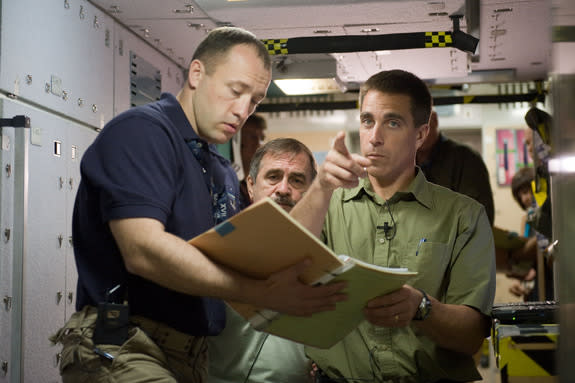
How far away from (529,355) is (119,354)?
1013 mm

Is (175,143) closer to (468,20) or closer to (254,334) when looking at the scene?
(254,334)

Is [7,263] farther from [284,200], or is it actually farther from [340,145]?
[340,145]

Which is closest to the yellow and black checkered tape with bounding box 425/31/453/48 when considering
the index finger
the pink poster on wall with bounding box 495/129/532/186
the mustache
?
the mustache

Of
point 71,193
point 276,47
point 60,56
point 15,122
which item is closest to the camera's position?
point 15,122

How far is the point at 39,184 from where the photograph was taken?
12.5ft

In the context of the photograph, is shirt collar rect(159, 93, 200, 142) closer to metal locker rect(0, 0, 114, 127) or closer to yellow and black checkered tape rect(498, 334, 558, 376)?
yellow and black checkered tape rect(498, 334, 558, 376)

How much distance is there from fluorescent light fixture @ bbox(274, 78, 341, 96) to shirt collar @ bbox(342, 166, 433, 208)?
12.0 feet

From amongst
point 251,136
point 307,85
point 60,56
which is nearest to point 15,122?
point 60,56

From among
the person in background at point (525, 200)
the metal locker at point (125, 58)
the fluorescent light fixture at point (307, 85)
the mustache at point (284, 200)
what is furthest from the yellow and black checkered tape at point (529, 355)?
the person in background at point (525, 200)

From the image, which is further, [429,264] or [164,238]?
[429,264]

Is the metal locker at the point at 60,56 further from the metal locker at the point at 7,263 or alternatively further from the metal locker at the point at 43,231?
the metal locker at the point at 7,263

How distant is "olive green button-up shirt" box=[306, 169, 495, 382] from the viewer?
6.41 feet

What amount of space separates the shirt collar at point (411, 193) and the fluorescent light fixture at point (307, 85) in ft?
12.0

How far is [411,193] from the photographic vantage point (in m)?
2.08
